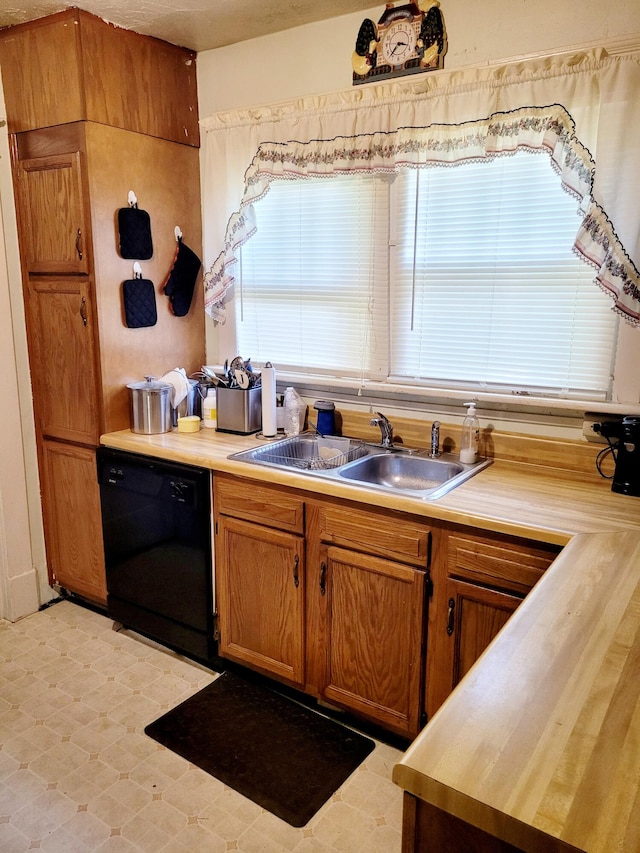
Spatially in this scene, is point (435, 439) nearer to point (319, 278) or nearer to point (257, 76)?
point (319, 278)

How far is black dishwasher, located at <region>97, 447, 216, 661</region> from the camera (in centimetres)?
247

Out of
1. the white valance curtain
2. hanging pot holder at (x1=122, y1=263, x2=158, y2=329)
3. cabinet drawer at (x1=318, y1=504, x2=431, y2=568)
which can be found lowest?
cabinet drawer at (x1=318, y1=504, x2=431, y2=568)

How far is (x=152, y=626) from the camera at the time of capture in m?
2.72

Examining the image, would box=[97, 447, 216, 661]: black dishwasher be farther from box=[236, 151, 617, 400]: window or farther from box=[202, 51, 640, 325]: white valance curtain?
box=[202, 51, 640, 325]: white valance curtain

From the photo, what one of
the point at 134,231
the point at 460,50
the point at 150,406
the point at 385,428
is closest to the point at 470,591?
the point at 385,428

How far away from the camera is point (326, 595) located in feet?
7.18

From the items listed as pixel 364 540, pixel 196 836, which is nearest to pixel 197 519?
pixel 364 540

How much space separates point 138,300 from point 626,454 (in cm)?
203

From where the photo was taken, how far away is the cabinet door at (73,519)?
9.41 feet

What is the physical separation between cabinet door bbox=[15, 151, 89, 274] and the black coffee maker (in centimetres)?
211

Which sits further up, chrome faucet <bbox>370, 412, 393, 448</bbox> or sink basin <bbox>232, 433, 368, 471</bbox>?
chrome faucet <bbox>370, 412, 393, 448</bbox>

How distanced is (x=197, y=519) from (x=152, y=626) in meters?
0.62

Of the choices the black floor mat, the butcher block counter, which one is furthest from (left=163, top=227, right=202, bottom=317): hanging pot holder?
the butcher block counter

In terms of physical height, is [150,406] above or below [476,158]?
below
